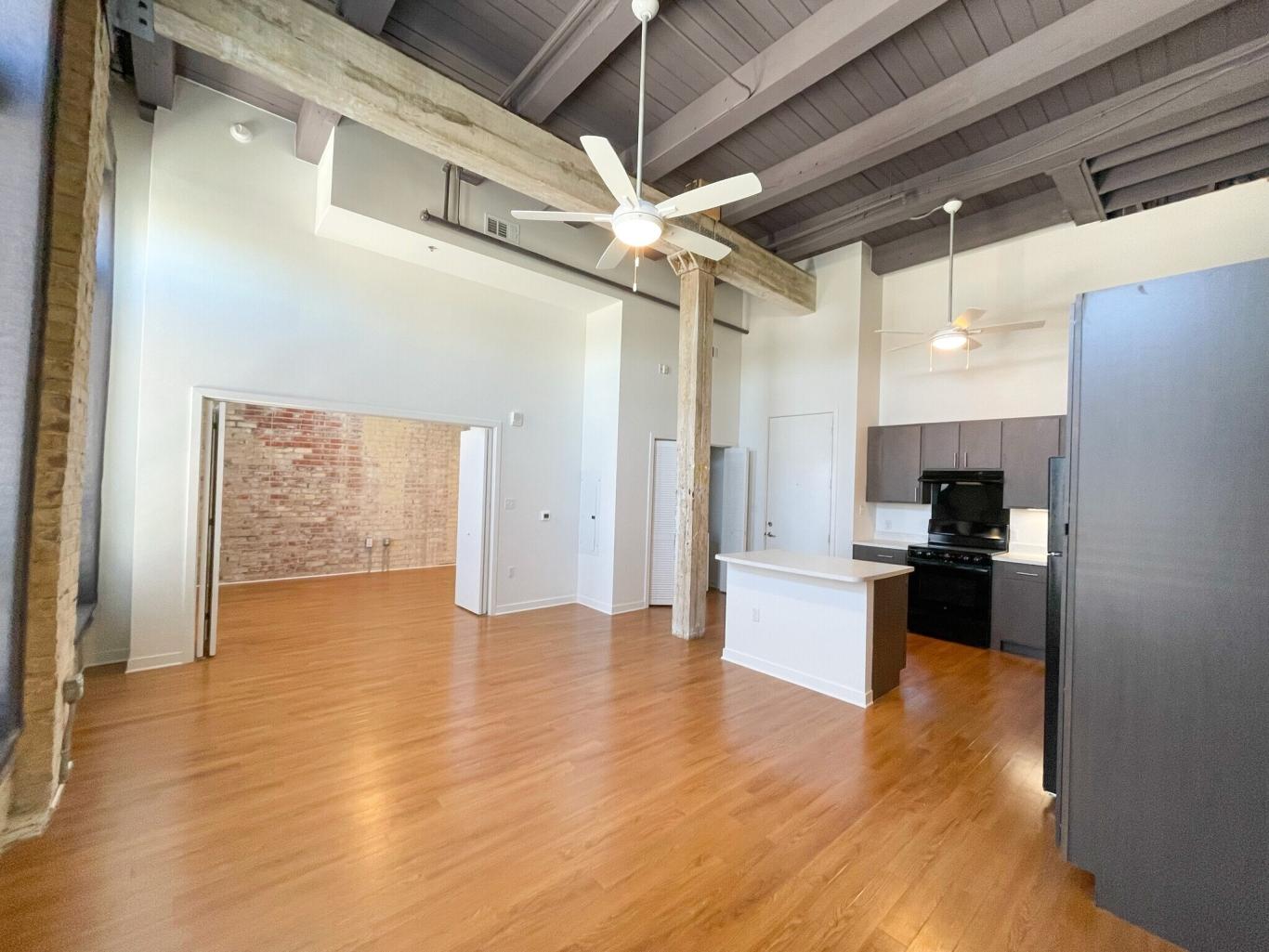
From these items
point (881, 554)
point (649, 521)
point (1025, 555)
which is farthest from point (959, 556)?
point (649, 521)

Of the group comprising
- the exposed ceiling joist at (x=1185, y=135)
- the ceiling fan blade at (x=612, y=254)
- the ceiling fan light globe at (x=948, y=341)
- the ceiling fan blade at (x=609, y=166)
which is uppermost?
the exposed ceiling joist at (x=1185, y=135)

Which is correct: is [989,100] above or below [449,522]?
above

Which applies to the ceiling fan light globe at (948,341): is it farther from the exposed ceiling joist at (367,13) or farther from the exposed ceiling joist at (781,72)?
the exposed ceiling joist at (367,13)

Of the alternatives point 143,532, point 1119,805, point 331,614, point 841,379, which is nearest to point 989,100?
point 841,379

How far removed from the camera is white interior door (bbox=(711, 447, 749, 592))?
6.78 meters

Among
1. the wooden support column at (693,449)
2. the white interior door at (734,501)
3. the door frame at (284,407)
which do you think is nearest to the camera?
the door frame at (284,407)

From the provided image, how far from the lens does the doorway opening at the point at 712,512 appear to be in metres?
6.12

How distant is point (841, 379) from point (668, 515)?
8.38ft

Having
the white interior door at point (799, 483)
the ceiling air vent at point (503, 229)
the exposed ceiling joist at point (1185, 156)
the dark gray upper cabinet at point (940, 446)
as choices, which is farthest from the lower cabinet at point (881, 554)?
the ceiling air vent at point (503, 229)

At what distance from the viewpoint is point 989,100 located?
3.28 m

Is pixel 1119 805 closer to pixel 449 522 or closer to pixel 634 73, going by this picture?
pixel 634 73

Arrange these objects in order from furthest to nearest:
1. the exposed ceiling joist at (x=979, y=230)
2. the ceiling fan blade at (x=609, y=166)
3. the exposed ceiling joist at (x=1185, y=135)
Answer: the exposed ceiling joist at (x=979, y=230) → the exposed ceiling joist at (x=1185, y=135) → the ceiling fan blade at (x=609, y=166)

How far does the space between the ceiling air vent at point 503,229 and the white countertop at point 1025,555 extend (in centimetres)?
537

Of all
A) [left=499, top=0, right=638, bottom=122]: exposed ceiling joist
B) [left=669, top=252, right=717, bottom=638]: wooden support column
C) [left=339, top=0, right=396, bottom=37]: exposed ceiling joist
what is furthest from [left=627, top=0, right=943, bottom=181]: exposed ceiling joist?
[left=339, top=0, right=396, bottom=37]: exposed ceiling joist
